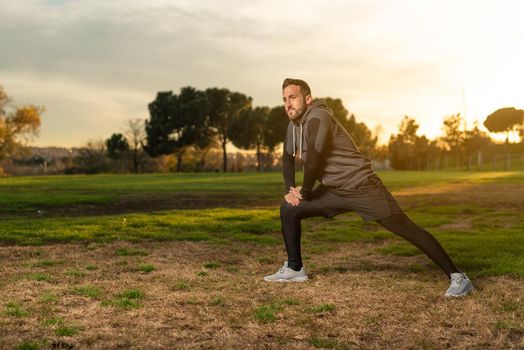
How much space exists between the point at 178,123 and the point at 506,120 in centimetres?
5804

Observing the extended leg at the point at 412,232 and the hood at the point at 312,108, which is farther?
the hood at the point at 312,108

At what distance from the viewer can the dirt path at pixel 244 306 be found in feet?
13.4

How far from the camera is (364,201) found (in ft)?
18.1

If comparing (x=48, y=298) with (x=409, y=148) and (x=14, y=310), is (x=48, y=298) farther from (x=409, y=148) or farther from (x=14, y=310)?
(x=409, y=148)

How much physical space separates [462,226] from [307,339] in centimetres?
887

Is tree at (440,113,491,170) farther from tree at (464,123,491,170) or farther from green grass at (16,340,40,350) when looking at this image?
green grass at (16,340,40,350)

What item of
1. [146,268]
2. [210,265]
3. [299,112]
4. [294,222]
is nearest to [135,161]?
[210,265]

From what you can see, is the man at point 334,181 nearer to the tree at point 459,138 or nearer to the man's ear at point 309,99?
the man's ear at point 309,99

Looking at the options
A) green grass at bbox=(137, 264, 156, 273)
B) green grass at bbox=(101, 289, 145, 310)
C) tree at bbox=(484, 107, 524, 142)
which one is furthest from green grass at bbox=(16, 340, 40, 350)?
tree at bbox=(484, 107, 524, 142)

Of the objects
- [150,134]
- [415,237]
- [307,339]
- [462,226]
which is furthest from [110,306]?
[150,134]

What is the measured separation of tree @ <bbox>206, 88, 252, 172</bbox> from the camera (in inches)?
3145

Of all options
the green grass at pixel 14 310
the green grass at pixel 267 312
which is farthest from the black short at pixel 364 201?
the green grass at pixel 14 310

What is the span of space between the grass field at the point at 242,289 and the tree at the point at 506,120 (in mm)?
91193

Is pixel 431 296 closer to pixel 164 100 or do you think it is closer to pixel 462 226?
pixel 462 226
